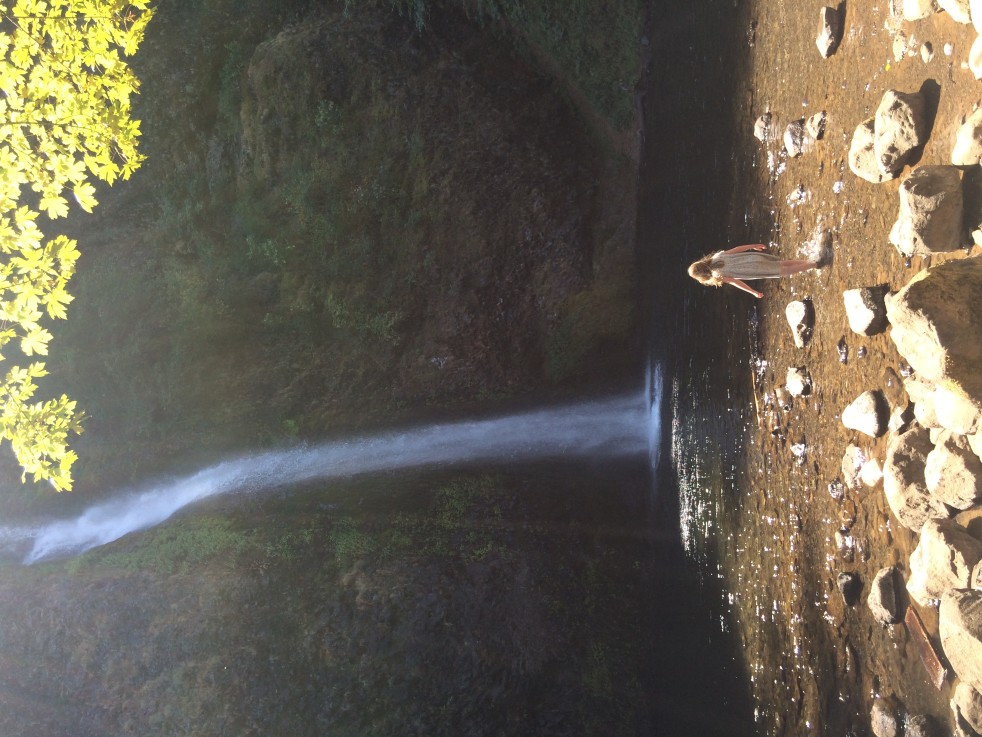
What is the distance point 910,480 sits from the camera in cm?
444

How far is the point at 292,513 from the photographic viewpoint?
810 centimetres

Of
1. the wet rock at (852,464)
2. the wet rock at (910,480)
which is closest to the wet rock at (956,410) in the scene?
the wet rock at (910,480)

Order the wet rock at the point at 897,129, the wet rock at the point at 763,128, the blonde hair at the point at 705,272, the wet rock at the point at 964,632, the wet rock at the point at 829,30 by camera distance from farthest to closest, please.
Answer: the wet rock at the point at 763,128
the blonde hair at the point at 705,272
the wet rock at the point at 829,30
the wet rock at the point at 897,129
the wet rock at the point at 964,632

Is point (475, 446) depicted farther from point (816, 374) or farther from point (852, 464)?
point (852, 464)

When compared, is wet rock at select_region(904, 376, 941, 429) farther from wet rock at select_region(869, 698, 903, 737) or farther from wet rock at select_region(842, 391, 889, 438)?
wet rock at select_region(869, 698, 903, 737)

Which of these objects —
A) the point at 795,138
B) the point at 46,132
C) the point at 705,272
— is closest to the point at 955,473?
the point at 705,272

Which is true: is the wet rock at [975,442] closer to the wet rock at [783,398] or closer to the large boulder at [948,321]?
the large boulder at [948,321]

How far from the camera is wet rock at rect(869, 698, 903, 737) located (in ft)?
14.9

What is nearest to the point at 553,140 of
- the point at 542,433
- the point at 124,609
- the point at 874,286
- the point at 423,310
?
the point at 423,310

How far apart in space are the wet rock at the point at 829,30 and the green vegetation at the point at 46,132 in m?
5.13

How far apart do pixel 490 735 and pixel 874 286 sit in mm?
5009

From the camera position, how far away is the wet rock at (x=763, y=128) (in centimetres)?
609

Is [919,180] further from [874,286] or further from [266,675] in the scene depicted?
[266,675]

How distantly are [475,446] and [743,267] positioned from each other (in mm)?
3720
